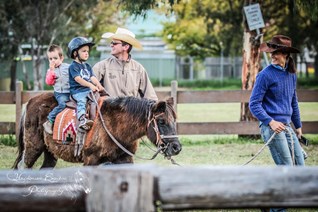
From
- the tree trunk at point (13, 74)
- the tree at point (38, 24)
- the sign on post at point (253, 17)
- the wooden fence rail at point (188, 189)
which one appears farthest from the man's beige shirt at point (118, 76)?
the tree trunk at point (13, 74)

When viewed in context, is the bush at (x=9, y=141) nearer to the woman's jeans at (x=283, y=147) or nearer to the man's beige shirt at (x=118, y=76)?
the man's beige shirt at (x=118, y=76)

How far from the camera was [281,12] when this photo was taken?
40.8 meters

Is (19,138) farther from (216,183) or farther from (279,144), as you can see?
(216,183)

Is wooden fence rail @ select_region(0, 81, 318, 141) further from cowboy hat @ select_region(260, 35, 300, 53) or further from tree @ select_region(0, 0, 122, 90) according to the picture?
tree @ select_region(0, 0, 122, 90)

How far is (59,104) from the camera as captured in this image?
8.12 m

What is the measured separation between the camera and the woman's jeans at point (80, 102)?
7.59 meters

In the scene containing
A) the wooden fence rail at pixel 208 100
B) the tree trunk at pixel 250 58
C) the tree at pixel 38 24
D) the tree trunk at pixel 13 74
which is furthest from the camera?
the tree trunk at pixel 13 74

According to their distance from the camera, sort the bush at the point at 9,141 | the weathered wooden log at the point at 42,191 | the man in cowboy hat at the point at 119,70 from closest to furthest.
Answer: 1. the weathered wooden log at the point at 42,191
2. the man in cowboy hat at the point at 119,70
3. the bush at the point at 9,141

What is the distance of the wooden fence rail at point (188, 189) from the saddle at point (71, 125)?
3.59 metres

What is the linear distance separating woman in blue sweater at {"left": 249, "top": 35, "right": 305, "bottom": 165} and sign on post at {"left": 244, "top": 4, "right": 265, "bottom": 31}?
837cm

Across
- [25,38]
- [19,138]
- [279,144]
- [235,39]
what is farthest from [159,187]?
[235,39]

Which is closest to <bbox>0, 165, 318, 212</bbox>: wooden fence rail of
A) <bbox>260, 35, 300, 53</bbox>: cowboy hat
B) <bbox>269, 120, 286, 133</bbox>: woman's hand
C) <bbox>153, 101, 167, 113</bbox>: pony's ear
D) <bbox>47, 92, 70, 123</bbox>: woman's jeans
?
<bbox>269, 120, 286, 133</bbox>: woman's hand

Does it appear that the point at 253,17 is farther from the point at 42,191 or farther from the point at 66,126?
the point at 42,191

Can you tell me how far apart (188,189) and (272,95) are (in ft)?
10.6
